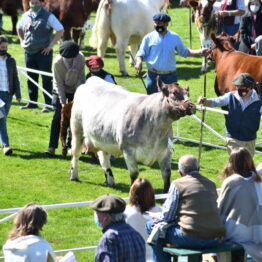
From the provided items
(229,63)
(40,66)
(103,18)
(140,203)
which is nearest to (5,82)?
(40,66)

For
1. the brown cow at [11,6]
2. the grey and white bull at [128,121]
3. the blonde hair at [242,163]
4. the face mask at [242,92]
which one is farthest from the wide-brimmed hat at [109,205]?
the brown cow at [11,6]

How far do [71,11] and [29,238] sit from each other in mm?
15373

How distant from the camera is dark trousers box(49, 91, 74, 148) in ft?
53.1

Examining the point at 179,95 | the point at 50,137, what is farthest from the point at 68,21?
the point at 179,95

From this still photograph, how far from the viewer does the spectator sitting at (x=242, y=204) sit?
1017cm

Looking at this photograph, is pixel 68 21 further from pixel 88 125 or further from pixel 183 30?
pixel 88 125

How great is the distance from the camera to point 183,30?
27578mm

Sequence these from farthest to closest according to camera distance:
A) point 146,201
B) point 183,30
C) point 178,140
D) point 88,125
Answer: point 183,30, point 178,140, point 88,125, point 146,201

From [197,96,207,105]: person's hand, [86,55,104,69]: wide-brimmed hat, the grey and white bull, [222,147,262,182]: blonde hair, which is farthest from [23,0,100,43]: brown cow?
[222,147,262,182]: blonde hair

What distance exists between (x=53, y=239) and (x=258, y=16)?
8.84m

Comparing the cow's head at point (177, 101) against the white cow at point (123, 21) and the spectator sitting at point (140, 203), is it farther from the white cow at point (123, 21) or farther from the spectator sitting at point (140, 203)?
the white cow at point (123, 21)

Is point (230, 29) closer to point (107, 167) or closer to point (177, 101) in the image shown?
point (107, 167)

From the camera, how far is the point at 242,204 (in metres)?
10.2

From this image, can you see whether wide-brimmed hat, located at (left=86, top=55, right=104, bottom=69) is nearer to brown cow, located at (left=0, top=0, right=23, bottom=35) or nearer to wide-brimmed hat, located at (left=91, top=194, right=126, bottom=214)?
wide-brimmed hat, located at (left=91, top=194, right=126, bottom=214)
